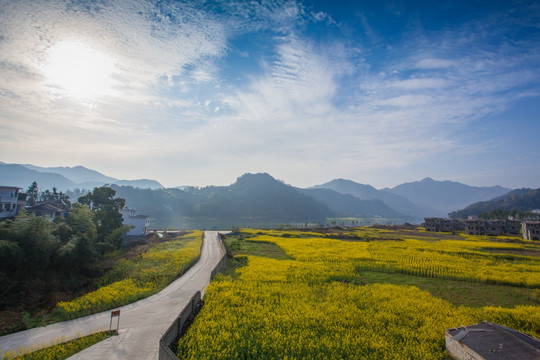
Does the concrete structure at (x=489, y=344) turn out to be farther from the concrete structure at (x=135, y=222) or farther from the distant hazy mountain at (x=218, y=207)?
the distant hazy mountain at (x=218, y=207)

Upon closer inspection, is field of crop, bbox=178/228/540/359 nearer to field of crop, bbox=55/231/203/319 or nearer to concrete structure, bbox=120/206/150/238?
field of crop, bbox=55/231/203/319

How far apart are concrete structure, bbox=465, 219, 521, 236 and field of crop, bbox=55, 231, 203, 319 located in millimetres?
67207

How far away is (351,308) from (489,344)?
238 inches

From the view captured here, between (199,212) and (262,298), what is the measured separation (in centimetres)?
14245

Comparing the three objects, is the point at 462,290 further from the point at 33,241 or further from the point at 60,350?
the point at 33,241

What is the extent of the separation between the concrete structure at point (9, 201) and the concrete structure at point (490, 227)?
84.4 meters

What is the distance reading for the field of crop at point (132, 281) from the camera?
14070mm

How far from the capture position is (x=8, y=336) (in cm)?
1104

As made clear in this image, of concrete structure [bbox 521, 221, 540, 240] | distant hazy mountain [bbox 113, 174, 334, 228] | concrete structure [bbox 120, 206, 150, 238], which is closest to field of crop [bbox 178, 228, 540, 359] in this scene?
concrete structure [bbox 120, 206, 150, 238]

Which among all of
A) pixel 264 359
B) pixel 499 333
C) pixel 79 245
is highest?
pixel 79 245

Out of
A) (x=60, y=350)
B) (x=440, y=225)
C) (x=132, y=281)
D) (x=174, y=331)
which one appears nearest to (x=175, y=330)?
(x=174, y=331)

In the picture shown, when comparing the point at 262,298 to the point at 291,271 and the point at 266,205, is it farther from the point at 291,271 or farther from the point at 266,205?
the point at 266,205

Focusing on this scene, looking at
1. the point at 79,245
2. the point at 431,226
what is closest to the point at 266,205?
the point at 431,226

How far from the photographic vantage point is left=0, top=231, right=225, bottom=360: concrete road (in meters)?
10.0
